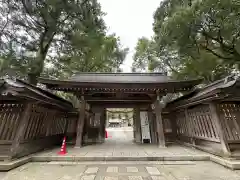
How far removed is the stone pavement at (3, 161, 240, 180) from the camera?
285 cm

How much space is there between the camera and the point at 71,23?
29.4 feet

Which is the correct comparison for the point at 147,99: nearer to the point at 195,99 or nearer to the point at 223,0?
the point at 195,99

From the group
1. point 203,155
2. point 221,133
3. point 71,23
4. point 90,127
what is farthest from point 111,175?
point 71,23

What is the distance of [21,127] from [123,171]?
11.1 feet

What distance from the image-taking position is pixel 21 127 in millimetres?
3906

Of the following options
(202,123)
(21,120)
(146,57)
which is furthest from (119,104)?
(146,57)

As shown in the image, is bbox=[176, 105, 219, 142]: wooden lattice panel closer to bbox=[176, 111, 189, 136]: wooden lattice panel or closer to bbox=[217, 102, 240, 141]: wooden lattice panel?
bbox=[176, 111, 189, 136]: wooden lattice panel

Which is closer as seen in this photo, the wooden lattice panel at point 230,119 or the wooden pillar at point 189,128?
the wooden lattice panel at point 230,119

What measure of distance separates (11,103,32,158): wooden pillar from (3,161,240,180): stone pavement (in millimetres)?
603

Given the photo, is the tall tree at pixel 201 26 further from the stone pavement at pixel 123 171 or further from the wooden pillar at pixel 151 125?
the stone pavement at pixel 123 171

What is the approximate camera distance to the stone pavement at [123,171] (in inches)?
112

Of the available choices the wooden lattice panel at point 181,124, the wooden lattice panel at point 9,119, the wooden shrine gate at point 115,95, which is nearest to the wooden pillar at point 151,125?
the wooden shrine gate at point 115,95

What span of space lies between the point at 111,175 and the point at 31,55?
30.5ft

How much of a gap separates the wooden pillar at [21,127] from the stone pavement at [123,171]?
0.60 m
